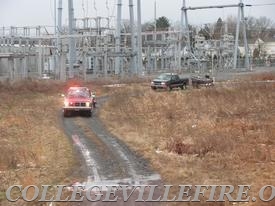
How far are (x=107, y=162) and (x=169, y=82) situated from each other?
120ft

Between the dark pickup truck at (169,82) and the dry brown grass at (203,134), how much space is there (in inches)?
472

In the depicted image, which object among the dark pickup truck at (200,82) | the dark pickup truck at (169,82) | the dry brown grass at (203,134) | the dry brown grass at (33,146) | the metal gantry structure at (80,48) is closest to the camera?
the dry brown grass at (33,146)

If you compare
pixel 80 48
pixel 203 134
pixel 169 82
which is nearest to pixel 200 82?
pixel 169 82

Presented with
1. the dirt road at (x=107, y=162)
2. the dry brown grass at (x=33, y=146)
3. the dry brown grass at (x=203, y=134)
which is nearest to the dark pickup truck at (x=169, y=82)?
the dry brown grass at (x=203, y=134)

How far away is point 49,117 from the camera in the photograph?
30219 millimetres

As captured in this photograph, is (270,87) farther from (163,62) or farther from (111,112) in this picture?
(163,62)

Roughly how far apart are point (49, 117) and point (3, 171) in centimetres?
1462

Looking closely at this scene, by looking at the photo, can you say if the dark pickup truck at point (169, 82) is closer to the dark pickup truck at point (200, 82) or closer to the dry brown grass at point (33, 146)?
the dark pickup truck at point (200, 82)

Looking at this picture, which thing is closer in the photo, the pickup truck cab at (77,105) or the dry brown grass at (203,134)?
the dry brown grass at (203,134)

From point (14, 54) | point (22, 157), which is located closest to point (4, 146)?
point (22, 157)

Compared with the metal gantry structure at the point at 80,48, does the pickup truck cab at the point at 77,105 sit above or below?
below

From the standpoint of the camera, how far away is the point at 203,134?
71.6ft

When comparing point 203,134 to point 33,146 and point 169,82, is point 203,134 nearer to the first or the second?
point 33,146

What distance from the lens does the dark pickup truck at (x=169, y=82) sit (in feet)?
173
